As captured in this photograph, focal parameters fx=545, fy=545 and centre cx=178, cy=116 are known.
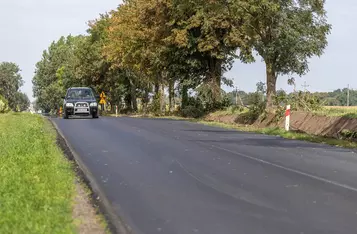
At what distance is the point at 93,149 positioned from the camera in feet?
49.2

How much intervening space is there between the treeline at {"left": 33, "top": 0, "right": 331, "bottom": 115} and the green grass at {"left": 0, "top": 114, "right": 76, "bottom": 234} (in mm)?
17316

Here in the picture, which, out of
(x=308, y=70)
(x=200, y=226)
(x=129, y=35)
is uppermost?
(x=129, y=35)

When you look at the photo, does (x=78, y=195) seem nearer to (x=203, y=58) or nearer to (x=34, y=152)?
(x=34, y=152)

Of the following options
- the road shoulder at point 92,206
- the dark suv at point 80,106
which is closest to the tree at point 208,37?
the dark suv at point 80,106

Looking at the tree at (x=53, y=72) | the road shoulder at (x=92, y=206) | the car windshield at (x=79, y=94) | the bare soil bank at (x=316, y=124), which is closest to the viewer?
the road shoulder at (x=92, y=206)

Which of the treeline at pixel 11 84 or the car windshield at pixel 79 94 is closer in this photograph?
the car windshield at pixel 79 94

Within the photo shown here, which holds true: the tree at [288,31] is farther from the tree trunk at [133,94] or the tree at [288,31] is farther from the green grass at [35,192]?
the tree trunk at [133,94]

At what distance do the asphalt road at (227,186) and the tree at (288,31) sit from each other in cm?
1141

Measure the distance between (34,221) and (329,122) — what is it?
677 inches

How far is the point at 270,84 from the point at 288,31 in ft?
11.3

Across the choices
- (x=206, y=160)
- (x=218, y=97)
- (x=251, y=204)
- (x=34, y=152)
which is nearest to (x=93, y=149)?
(x=34, y=152)

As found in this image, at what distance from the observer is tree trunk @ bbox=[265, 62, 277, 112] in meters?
28.3

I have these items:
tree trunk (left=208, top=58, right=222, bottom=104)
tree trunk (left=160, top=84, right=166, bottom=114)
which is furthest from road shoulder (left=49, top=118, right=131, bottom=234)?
tree trunk (left=160, top=84, right=166, bottom=114)

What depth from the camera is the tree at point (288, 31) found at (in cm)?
2672
